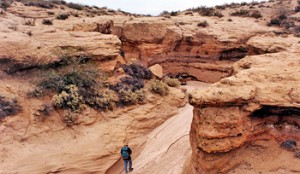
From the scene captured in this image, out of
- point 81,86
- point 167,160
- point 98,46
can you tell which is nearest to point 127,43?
point 98,46

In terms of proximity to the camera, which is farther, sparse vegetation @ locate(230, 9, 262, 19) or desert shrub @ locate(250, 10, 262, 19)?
sparse vegetation @ locate(230, 9, 262, 19)

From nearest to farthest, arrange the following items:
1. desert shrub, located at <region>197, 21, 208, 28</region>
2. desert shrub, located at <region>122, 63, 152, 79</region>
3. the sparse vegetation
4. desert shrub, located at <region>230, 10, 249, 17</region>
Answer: desert shrub, located at <region>122, 63, 152, 79</region>, desert shrub, located at <region>197, 21, 208, 28</region>, the sparse vegetation, desert shrub, located at <region>230, 10, 249, 17</region>

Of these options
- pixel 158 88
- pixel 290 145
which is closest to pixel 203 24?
pixel 158 88

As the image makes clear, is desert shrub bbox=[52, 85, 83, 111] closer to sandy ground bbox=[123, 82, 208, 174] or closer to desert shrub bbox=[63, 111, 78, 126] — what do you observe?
desert shrub bbox=[63, 111, 78, 126]

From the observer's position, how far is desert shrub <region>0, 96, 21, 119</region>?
11.7m

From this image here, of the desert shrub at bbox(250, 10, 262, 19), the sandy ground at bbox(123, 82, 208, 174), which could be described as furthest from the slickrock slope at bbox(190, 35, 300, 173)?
the desert shrub at bbox(250, 10, 262, 19)

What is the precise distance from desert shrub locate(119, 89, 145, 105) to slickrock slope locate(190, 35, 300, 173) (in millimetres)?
6726

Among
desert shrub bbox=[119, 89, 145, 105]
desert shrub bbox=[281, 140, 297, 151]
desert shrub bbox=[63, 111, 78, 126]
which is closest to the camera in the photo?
desert shrub bbox=[281, 140, 297, 151]

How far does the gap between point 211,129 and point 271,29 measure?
16801 mm

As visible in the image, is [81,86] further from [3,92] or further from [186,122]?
[186,122]

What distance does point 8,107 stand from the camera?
1184 centimetres

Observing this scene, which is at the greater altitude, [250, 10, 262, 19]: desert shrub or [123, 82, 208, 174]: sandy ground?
[250, 10, 262, 19]: desert shrub

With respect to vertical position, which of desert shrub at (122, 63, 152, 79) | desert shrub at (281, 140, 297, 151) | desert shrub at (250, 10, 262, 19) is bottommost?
desert shrub at (122, 63, 152, 79)

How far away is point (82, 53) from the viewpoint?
15.0m
